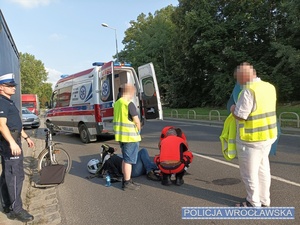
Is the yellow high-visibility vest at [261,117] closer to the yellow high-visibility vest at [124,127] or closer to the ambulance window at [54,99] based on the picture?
the yellow high-visibility vest at [124,127]

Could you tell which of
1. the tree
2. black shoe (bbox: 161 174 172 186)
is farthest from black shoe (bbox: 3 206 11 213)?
the tree

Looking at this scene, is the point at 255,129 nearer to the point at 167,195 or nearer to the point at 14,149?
the point at 167,195

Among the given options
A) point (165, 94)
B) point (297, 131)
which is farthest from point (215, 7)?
point (297, 131)

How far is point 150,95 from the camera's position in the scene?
10477mm

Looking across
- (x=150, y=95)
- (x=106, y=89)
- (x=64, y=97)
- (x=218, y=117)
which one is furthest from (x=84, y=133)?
(x=218, y=117)

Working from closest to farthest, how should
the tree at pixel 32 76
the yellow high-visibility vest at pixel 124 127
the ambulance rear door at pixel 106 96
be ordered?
the yellow high-visibility vest at pixel 124 127
the ambulance rear door at pixel 106 96
the tree at pixel 32 76

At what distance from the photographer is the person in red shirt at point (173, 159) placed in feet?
18.1

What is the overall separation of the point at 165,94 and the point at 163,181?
35.0 meters

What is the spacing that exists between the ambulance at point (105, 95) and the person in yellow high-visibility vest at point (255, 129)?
6151 mm

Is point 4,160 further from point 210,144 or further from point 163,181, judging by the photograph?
point 210,144

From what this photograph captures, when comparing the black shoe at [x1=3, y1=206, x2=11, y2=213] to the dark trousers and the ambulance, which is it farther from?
the ambulance

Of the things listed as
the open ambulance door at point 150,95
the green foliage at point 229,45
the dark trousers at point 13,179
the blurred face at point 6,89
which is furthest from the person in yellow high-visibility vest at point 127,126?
the green foliage at point 229,45

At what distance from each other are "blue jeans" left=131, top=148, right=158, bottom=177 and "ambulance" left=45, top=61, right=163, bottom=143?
13.0 ft

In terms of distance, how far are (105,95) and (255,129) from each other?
6890 millimetres
